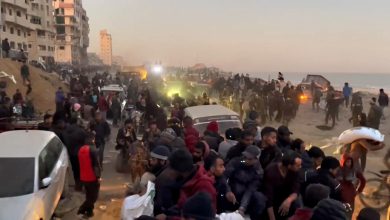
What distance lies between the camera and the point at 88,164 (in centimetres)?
781

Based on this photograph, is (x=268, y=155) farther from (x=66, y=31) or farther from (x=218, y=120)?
(x=66, y=31)

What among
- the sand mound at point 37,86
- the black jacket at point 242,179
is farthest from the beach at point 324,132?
the sand mound at point 37,86

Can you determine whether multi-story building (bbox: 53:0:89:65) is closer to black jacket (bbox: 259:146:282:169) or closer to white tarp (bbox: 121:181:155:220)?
black jacket (bbox: 259:146:282:169)

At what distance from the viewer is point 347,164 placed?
6.56m

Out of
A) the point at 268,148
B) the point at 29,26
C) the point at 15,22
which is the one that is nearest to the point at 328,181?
the point at 268,148

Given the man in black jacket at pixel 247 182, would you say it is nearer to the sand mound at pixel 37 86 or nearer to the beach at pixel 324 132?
the beach at pixel 324 132

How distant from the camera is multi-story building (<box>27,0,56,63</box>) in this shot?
2559 inches

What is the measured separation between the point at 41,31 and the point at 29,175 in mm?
69389

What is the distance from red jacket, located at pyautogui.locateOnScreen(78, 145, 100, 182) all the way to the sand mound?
15.5 metres

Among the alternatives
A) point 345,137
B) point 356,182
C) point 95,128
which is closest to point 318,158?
point 356,182

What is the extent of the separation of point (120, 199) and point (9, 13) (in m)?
49.2

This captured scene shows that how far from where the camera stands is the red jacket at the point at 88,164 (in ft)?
25.6

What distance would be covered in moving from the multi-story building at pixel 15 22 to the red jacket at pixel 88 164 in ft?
153

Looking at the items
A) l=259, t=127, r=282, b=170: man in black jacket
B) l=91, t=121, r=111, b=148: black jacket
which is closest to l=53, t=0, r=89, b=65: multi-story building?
l=91, t=121, r=111, b=148: black jacket
